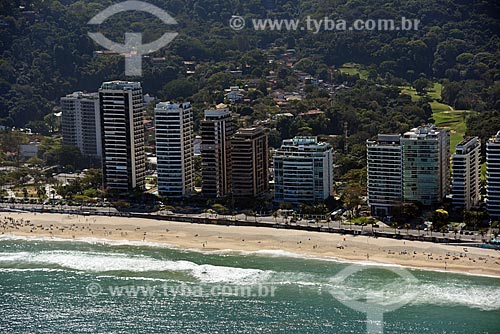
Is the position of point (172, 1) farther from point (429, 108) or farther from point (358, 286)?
point (358, 286)

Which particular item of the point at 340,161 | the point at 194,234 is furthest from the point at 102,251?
the point at 340,161

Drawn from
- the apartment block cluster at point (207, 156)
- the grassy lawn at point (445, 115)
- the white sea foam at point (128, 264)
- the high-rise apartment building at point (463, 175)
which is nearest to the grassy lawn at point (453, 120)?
the grassy lawn at point (445, 115)

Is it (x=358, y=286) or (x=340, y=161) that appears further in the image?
(x=340, y=161)

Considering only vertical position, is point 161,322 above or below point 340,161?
below

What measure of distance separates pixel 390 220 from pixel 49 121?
74.7 feet

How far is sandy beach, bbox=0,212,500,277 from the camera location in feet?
99.6

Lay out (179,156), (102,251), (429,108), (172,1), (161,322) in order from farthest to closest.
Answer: (172,1) < (429,108) < (179,156) < (102,251) < (161,322)

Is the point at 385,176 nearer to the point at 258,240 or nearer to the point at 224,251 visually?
the point at 258,240

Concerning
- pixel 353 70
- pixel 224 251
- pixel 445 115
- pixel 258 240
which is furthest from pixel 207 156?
pixel 353 70

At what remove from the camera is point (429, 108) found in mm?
50312

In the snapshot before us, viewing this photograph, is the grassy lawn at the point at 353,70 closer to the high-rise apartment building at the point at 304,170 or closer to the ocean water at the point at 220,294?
the high-rise apartment building at the point at 304,170

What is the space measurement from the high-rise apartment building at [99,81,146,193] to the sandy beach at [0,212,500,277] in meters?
2.54

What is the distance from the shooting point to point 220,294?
28141mm

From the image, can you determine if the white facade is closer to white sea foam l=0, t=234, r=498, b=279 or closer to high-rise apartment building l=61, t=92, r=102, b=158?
high-rise apartment building l=61, t=92, r=102, b=158
